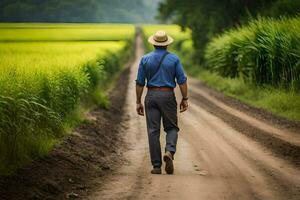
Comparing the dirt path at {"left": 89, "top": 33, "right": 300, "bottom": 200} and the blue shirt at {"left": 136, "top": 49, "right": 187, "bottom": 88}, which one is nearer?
the dirt path at {"left": 89, "top": 33, "right": 300, "bottom": 200}

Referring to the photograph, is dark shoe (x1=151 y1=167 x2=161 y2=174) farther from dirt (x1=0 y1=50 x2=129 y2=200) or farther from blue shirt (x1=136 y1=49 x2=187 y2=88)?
blue shirt (x1=136 y1=49 x2=187 y2=88)

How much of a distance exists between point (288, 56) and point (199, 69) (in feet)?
60.7

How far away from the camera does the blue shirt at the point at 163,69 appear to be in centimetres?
1026

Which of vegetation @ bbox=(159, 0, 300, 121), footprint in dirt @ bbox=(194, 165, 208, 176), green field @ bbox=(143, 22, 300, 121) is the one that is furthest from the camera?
vegetation @ bbox=(159, 0, 300, 121)

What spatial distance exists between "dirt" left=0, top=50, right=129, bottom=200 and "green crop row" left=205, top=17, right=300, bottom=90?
23.8ft

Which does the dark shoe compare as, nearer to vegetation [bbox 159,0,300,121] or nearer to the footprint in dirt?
the footprint in dirt

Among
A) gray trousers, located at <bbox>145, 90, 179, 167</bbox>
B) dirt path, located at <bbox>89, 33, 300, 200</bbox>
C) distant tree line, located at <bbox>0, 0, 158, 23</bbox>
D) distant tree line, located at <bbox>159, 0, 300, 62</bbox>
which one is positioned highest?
distant tree line, located at <bbox>0, 0, 158, 23</bbox>

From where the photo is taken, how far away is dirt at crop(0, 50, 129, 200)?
829cm

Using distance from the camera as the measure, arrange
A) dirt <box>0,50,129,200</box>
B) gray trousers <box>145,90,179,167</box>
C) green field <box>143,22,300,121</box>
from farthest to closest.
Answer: green field <box>143,22,300,121</box>
gray trousers <box>145,90,179,167</box>
dirt <box>0,50,129,200</box>

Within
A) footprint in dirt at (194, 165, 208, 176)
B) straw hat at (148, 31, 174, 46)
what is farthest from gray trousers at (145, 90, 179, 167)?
straw hat at (148, 31, 174, 46)

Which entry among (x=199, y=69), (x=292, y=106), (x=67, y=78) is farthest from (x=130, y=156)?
(x=199, y=69)

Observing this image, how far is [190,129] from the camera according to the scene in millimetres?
16156

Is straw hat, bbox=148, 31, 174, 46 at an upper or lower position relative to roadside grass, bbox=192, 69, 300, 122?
upper

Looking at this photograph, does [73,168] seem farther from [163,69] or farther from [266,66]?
[266,66]
